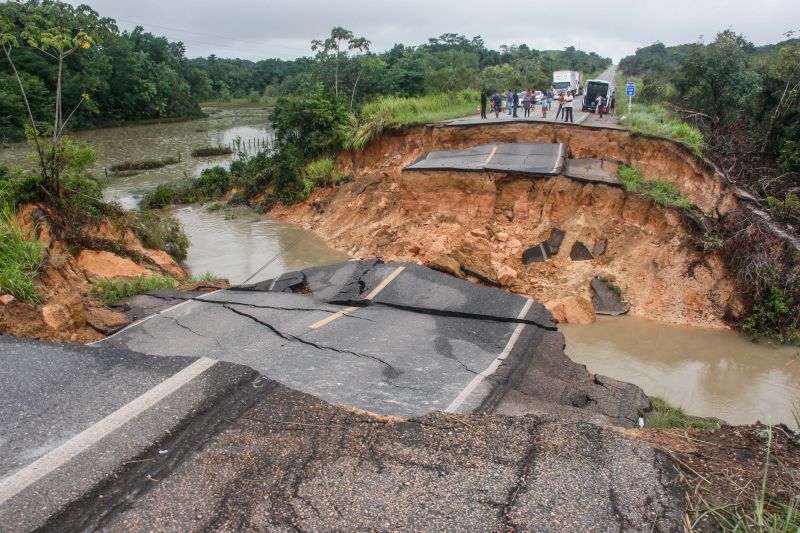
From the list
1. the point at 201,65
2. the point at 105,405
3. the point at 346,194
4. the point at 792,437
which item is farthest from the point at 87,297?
the point at 201,65

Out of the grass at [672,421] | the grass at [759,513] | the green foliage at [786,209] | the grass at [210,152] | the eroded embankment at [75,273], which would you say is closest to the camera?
Answer: the grass at [759,513]

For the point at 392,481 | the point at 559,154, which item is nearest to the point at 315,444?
the point at 392,481

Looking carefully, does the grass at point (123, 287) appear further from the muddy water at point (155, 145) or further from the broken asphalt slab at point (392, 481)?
the muddy water at point (155, 145)

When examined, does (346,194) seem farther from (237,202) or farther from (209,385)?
(209,385)

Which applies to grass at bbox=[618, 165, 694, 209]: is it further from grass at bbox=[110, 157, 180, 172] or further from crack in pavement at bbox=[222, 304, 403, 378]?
grass at bbox=[110, 157, 180, 172]

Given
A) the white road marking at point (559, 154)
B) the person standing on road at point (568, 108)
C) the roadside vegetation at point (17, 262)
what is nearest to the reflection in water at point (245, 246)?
the roadside vegetation at point (17, 262)

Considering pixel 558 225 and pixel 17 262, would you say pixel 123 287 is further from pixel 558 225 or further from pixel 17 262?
pixel 558 225
